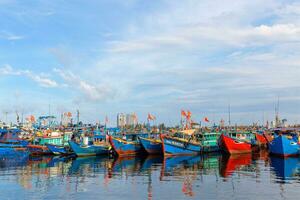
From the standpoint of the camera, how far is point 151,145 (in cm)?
4966

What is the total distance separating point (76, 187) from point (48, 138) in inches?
1315

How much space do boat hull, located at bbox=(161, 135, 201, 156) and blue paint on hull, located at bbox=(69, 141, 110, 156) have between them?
8.71 m

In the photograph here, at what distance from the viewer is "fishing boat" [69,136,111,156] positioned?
4859 centimetres

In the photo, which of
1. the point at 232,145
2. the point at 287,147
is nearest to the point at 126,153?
the point at 232,145

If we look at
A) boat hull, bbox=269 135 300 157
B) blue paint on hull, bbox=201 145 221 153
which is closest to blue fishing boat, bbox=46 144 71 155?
blue paint on hull, bbox=201 145 221 153

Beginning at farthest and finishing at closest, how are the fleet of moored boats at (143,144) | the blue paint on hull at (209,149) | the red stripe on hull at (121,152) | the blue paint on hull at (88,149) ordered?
the blue paint on hull at (209,149)
the blue paint on hull at (88,149)
the red stripe on hull at (121,152)
the fleet of moored boats at (143,144)

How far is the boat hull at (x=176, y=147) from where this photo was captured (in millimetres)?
46469

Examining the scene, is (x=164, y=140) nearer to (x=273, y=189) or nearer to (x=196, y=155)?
(x=196, y=155)

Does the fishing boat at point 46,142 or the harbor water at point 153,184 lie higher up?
the fishing boat at point 46,142

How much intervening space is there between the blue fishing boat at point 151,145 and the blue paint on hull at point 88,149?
5.10 metres

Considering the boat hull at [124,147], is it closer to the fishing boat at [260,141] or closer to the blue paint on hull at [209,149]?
the blue paint on hull at [209,149]

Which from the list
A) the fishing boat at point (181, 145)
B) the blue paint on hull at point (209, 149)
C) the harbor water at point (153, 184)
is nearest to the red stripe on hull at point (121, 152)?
the fishing boat at point (181, 145)

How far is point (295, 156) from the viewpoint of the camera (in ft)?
148

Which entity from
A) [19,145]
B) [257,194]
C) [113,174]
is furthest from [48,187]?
[19,145]
